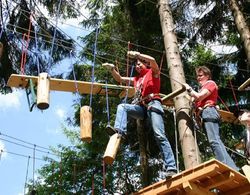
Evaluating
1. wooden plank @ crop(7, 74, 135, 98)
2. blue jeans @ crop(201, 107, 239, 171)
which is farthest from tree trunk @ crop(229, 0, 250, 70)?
blue jeans @ crop(201, 107, 239, 171)

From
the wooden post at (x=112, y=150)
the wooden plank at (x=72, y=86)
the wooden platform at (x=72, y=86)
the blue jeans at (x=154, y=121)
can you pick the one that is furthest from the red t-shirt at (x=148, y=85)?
the wooden plank at (x=72, y=86)

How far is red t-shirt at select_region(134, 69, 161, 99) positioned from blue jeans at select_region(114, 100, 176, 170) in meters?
0.14

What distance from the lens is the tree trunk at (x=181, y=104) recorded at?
4.57 metres

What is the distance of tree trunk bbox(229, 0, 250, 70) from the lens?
8.08 metres

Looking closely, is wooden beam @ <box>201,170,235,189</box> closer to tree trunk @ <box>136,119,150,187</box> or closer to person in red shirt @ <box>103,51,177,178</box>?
person in red shirt @ <box>103,51,177,178</box>

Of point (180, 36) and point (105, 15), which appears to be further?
point (105, 15)

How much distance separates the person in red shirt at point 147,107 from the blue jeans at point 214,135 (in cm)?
40

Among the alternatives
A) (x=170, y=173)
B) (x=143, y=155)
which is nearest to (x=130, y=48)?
(x=143, y=155)

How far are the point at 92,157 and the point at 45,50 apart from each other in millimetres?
4342

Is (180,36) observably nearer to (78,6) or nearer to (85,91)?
(78,6)

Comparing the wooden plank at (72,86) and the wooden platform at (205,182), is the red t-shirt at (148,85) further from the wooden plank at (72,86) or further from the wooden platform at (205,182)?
the wooden platform at (205,182)

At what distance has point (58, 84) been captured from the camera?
5434mm

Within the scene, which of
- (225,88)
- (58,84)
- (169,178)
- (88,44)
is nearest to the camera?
(169,178)

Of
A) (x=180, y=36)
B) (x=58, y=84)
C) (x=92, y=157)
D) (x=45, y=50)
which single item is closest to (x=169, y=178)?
(x=58, y=84)
